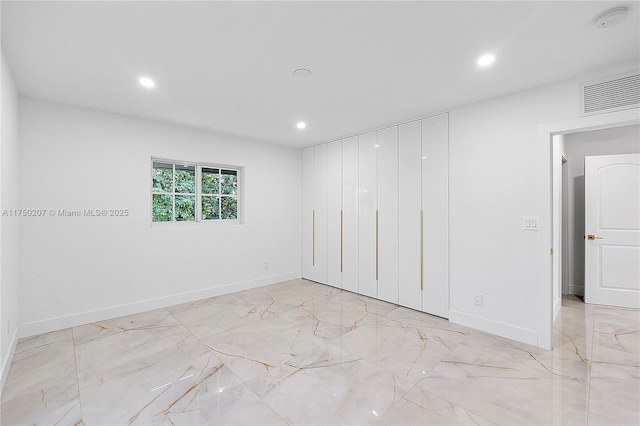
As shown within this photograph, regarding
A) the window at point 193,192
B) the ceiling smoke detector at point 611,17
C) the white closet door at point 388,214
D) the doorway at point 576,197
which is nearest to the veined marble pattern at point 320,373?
the white closet door at point 388,214

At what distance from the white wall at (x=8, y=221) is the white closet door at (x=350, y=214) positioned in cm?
373

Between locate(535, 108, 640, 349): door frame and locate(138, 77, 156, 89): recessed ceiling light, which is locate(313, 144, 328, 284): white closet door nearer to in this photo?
locate(138, 77, 156, 89): recessed ceiling light

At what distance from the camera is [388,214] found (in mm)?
4078

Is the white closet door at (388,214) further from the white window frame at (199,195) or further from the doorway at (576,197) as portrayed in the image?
the doorway at (576,197)

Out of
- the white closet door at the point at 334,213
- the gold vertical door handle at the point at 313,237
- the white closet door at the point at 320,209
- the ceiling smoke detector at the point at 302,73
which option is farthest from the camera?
the gold vertical door handle at the point at 313,237

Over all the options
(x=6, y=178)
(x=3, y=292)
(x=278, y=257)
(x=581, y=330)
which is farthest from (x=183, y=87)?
(x=581, y=330)

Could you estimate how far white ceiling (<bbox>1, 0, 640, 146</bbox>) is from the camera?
5.73 feet

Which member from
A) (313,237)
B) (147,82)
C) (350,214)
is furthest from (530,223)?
(147,82)

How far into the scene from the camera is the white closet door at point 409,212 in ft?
12.2

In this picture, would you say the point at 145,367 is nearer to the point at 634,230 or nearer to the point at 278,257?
the point at 278,257

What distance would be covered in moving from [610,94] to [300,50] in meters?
2.56

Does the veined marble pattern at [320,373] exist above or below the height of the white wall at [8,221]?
below

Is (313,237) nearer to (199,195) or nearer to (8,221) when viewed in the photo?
(199,195)

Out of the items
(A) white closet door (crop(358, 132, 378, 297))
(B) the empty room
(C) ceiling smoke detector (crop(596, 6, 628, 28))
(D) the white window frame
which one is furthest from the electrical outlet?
(D) the white window frame
